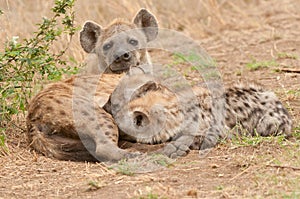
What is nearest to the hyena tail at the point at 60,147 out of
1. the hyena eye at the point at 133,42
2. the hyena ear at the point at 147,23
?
the hyena eye at the point at 133,42

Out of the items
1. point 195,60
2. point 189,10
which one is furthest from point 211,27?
point 195,60

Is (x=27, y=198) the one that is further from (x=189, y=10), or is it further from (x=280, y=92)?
(x=189, y=10)

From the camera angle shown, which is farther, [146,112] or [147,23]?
[147,23]

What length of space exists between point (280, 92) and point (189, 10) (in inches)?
202

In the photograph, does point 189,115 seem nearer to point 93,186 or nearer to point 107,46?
point 93,186

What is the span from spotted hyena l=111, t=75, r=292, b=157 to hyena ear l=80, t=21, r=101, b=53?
4.72 ft

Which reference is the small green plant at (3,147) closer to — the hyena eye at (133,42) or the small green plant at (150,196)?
the small green plant at (150,196)

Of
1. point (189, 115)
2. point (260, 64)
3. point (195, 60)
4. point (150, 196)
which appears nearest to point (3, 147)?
point (189, 115)

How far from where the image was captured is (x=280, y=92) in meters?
6.12

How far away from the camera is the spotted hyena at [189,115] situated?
4652mm

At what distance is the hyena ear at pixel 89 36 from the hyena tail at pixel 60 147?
5.53 ft

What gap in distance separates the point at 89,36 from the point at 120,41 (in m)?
0.38

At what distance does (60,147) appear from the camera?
471 centimetres

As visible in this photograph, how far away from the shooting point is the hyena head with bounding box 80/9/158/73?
19.6ft
